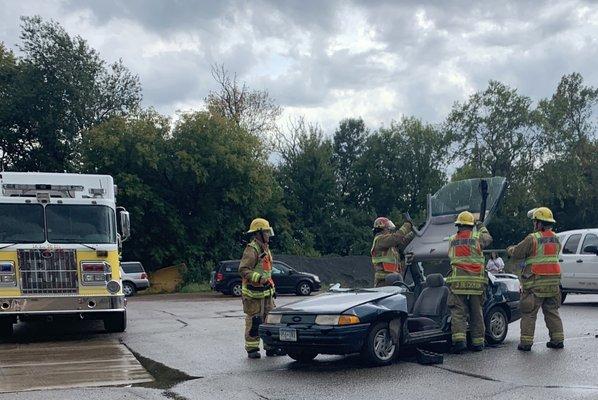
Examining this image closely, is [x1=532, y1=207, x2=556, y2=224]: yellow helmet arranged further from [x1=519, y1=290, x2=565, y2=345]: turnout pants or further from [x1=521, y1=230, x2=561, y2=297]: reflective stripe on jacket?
[x1=519, y1=290, x2=565, y2=345]: turnout pants

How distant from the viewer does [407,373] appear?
9.32 m

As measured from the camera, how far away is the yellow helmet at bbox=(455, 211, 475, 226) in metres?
10.6

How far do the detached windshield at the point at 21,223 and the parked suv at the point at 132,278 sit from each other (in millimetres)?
20070

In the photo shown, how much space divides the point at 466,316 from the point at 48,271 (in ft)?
23.2

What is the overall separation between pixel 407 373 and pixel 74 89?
4036 cm

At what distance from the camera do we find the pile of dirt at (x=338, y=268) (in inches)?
1602

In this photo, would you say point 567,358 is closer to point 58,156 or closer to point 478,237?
point 478,237

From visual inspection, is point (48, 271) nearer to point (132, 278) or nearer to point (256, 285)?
point (256, 285)

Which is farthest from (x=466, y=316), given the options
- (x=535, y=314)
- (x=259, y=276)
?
(x=259, y=276)

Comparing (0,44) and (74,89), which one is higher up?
(0,44)

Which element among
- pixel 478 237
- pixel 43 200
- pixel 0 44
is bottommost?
pixel 478 237

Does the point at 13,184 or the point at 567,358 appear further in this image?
the point at 13,184

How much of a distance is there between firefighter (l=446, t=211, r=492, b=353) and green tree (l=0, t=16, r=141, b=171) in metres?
36.6

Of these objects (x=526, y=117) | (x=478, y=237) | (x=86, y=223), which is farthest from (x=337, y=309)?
(x=526, y=117)
